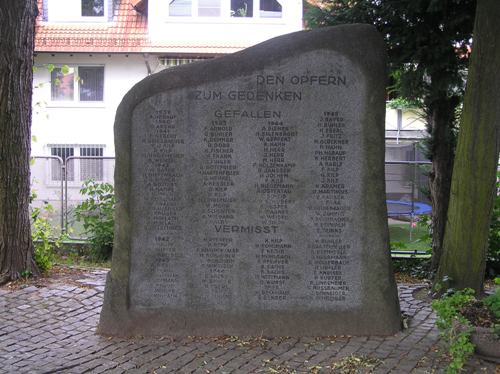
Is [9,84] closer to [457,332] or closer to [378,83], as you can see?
[378,83]

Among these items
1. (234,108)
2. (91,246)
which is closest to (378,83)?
(234,108)

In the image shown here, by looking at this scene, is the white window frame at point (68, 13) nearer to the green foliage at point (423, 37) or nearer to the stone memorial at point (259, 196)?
the green foliage at point (423, 37)

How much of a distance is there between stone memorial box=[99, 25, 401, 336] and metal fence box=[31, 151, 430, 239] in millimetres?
5347

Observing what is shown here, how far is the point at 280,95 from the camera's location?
585 centimetres

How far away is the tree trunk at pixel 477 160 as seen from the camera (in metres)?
6.16

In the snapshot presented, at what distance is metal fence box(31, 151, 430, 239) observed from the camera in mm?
10977

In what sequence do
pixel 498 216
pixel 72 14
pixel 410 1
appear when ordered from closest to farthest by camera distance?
pixel 410 1 < pixel 498 216 < pixel 72 14

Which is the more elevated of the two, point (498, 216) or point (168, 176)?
point (168, 176)

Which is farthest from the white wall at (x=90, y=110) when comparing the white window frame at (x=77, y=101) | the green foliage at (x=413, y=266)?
the green foliage at (x=413, y=266)

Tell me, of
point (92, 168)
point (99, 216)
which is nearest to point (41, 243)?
point (99, 216)

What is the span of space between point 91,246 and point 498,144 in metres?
6.98

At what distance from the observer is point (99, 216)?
10391 mm

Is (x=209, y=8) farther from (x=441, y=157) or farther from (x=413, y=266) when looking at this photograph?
(x=441, y=157)

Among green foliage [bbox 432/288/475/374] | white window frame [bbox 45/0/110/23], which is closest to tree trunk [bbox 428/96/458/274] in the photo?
green foliage [bbox 432/288/475/374]
